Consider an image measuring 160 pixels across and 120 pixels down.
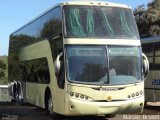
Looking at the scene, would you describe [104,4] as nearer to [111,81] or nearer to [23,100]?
[111,81]

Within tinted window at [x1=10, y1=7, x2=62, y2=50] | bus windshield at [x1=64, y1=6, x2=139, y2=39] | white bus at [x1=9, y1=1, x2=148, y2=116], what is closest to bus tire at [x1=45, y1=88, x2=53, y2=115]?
white bus at [x1=9, y1=1, x2=148, y2=116]

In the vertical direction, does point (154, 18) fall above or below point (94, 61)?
above

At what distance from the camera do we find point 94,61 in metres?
15.5

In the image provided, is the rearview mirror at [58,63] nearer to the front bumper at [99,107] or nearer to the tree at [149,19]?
the front bumper at [99,107]

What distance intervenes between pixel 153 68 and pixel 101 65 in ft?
21.9

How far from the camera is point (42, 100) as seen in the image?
1856cm

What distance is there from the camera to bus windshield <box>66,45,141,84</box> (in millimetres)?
15336

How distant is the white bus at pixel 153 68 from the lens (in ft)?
70.1

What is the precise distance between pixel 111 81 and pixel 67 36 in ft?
6.46

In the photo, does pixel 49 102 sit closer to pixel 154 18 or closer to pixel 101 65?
pixel 101 65

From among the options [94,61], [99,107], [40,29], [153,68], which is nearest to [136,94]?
[99,107]

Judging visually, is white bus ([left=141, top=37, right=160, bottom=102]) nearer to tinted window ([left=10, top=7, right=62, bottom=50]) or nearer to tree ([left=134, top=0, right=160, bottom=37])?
tinted window ([left=10, top=7, right=62, bottom=50])

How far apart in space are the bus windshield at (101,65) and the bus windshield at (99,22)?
1.64 ft

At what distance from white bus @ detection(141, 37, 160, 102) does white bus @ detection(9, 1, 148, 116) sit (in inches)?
200
